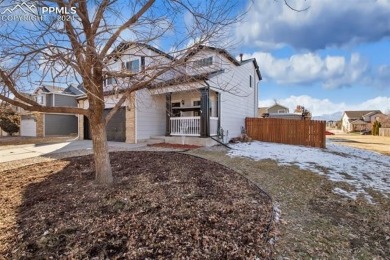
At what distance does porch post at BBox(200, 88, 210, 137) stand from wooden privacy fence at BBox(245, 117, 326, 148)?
212 inches

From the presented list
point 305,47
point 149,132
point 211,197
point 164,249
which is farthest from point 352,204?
point 149,132

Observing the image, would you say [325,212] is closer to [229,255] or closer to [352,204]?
[352,204]

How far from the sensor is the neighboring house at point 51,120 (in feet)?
71.4

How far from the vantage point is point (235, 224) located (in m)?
3.15

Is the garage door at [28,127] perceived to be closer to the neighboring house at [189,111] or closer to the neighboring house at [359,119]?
the neighboring house at [189,111]

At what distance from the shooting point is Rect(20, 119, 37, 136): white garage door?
23.1m

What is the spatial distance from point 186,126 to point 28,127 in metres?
21.4

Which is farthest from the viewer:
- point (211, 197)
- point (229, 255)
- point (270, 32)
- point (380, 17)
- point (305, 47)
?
point (305, 47)

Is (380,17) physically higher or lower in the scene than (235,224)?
higher

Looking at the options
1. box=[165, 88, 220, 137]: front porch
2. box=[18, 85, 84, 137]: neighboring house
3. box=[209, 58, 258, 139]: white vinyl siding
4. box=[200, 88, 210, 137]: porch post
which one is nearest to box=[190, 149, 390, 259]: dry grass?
box=[200, 88, 210, 137]: porch post

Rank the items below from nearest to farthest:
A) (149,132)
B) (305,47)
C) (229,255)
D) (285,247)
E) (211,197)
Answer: (229,255), (285,247), (211,197), (305,47), (149,132)

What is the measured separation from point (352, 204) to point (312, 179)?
→ 5.34 ft

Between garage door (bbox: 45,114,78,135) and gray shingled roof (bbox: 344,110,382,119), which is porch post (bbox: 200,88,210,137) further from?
gray shingled roof (bbox: 344,110,382,119)

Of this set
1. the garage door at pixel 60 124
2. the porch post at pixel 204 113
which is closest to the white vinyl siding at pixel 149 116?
the porch post at pixel 204 113
